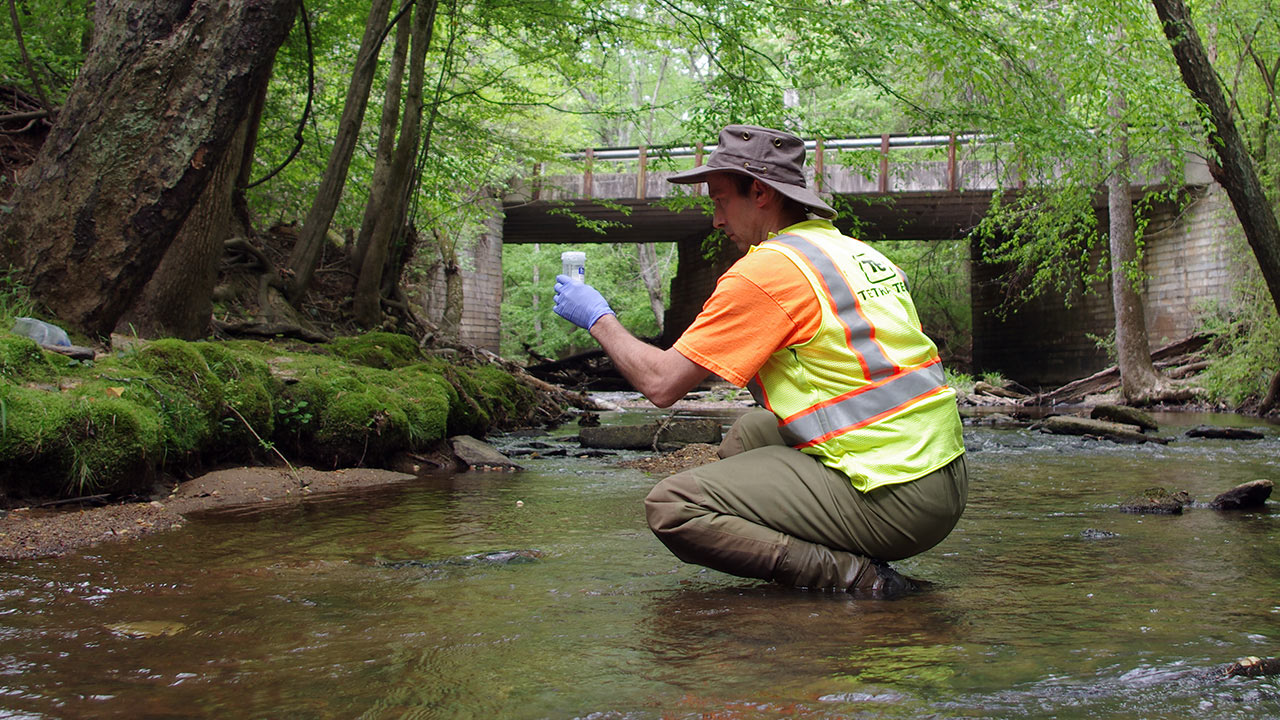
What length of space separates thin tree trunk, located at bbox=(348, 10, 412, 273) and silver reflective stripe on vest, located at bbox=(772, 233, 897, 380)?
9.18 metres

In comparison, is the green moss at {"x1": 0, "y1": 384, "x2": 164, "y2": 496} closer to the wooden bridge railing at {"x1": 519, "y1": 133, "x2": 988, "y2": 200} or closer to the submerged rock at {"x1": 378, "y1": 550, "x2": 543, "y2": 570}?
the submerged rock at {"x1": 378, "y1": 550, "x2": 543, "y2": 570}

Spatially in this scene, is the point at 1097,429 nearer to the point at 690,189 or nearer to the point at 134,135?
the point at 134,135

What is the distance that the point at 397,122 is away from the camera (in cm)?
1105

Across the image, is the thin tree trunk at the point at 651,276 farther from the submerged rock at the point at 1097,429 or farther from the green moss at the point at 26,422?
the green moss at the point at 26,422

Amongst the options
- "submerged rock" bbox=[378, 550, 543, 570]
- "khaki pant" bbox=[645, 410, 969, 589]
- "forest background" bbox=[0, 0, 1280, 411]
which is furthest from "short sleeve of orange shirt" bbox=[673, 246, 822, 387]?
"forest background" bbox=[0, 0, 1280, 411]

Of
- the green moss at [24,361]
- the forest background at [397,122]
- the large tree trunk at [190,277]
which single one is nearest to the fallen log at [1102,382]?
the forest background at [397,122]

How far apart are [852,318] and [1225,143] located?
284 inches

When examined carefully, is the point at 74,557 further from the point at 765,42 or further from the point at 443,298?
the point at 765,42

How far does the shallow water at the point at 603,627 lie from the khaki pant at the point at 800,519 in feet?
0.34

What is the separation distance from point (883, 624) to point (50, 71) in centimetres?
1010

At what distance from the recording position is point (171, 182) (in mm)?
5156

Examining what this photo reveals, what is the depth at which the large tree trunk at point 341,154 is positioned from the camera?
32.3ft

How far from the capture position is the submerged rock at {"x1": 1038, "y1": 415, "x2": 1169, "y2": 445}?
920cm

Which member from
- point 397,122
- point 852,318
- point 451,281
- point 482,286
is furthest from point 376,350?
point 482,286
